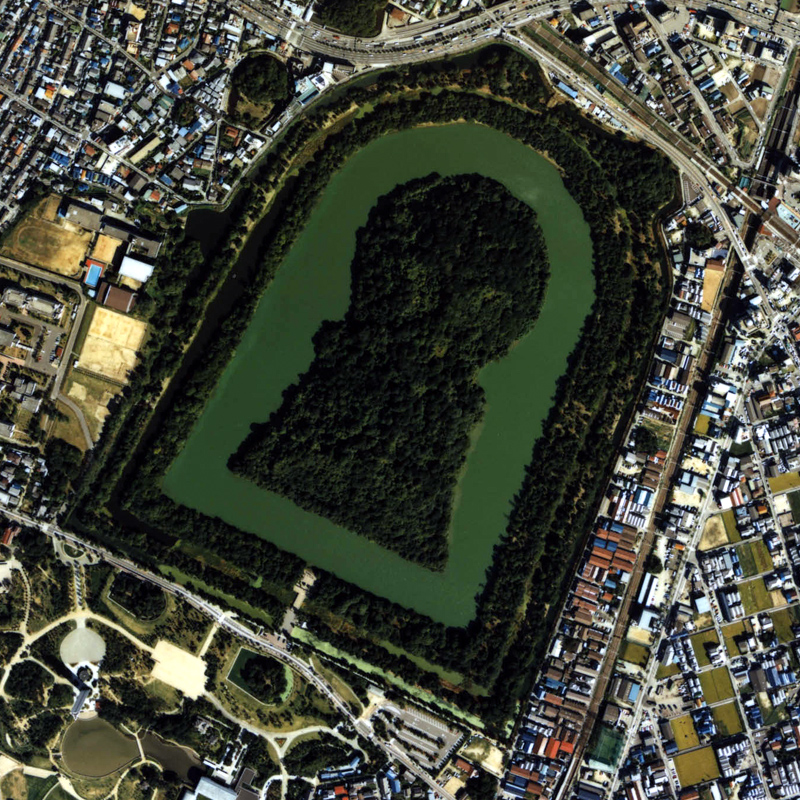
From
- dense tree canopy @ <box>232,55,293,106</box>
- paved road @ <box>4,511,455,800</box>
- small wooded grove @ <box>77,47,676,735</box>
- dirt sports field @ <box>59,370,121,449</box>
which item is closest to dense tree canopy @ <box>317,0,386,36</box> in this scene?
small wooded grove @ <box>77,47,676,735</box>

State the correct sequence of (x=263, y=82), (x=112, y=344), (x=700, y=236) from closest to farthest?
(x=263, y=82) → (x=112, y=344) → (x=700, y=236)

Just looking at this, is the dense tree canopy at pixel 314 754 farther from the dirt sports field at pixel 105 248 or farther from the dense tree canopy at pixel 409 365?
the dirt sports field at pixel 105 248

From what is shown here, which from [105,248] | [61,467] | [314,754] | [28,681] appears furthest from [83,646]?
[105,248]

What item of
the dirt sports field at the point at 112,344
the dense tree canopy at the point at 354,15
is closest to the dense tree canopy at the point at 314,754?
the dirt sports field at the point at 112,344

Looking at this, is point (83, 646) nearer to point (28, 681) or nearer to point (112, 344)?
point (28, 681)

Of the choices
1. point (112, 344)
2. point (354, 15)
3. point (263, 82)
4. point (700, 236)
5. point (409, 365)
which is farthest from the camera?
point (700, 236)
